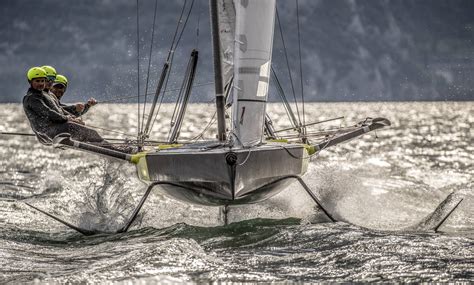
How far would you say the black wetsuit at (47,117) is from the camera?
10.9 meters

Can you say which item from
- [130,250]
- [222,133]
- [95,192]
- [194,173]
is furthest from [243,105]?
[95,192]

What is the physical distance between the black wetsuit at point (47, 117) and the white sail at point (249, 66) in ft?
10.5

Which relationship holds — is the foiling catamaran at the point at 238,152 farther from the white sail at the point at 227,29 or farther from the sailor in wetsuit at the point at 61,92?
the sailor in wetsuit at the point at 61,92

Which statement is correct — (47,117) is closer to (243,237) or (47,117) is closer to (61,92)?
(61,92)

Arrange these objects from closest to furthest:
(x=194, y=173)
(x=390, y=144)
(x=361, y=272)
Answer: (x=361, y=272) → (x=194, y=173) → (x=390, y=144)

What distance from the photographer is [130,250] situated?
790 centimetres

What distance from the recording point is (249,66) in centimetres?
Answer: 943

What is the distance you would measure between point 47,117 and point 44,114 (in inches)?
2.9

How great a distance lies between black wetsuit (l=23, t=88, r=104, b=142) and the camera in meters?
10.9

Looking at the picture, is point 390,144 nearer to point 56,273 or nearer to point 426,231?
point 426,231

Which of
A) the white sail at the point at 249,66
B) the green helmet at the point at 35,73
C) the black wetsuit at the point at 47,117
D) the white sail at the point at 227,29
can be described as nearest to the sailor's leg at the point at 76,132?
the black wetsuit at the point at 47,117

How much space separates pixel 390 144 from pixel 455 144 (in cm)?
349

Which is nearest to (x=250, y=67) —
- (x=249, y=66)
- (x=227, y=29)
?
(x=249, y=66)

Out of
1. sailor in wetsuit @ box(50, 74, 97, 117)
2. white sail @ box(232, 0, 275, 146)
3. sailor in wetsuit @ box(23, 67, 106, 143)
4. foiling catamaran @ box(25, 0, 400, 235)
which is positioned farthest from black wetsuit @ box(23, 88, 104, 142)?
white sail @ box(232, 0, 275, 146)
